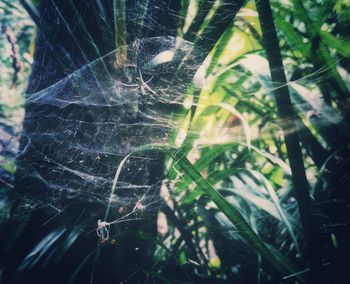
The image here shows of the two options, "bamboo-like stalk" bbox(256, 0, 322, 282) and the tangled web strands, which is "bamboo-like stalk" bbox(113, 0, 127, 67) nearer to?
the tangled web strands

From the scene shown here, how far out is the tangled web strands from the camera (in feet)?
2.03

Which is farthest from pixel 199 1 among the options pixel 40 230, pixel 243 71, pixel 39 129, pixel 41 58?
pixel 40 230

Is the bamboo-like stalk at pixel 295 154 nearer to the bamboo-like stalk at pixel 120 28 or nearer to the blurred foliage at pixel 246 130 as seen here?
the blurred foliage at pixel 246 130

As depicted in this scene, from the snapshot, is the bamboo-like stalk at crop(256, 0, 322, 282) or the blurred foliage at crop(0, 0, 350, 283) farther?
the blurred foliage at crop(0, 0, 350, 283)

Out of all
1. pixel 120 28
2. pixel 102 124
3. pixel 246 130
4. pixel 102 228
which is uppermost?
pixel 120 28

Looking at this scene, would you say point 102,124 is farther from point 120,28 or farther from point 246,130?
point 246,130

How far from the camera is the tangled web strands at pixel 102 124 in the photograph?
24.4 inches

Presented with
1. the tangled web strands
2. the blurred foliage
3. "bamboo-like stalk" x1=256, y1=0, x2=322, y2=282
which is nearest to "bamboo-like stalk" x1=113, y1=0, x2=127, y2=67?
the tangled web strands

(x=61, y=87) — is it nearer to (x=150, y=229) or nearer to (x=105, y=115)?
(x=105, y=115)

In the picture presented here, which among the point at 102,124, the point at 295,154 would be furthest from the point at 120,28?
the point at 295,154

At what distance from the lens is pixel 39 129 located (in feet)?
2.48

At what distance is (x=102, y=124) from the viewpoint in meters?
0.70

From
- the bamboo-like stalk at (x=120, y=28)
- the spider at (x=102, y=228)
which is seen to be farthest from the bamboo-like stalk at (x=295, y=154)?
the spider at (x=102, y=228)

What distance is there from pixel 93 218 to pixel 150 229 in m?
0.18
